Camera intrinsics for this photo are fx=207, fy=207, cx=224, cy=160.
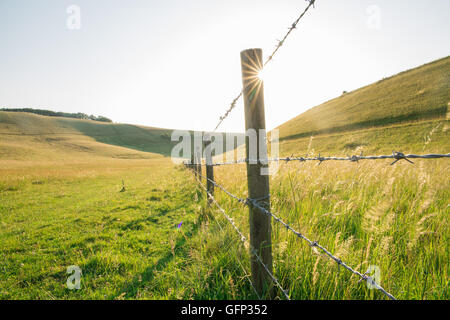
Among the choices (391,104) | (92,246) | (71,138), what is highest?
(391,104)

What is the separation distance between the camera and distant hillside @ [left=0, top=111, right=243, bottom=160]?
154 feet

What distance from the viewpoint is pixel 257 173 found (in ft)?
5.43

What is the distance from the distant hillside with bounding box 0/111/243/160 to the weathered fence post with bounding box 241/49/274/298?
51.8 m

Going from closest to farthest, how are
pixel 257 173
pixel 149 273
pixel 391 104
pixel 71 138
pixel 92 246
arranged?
pixel 257 173, pixel 149 273, pixel 92 246, pixel 391 104, pixel 71 138

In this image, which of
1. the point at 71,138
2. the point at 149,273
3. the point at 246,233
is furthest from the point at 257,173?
the point at 71,138

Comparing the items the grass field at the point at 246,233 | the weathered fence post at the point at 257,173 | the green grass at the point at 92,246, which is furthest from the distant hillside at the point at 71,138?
the weathered fence post at the point at 257,173

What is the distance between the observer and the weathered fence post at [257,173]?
1.63 meters

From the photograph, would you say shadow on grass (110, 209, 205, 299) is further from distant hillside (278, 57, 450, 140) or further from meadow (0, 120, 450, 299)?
distant hillside (278, 57, 450, 140)

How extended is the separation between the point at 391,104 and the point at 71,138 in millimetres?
79786

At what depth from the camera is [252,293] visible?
1.72 metres

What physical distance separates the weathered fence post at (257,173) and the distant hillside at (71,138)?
5180 cm

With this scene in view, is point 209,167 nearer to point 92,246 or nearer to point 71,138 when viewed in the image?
point 92,246

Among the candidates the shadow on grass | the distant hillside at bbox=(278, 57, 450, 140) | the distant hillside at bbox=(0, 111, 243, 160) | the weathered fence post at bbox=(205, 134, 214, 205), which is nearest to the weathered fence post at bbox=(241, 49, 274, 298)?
the shadow on grass

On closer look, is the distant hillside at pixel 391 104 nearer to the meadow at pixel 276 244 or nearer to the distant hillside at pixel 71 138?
the meadow at pixel 276 244
